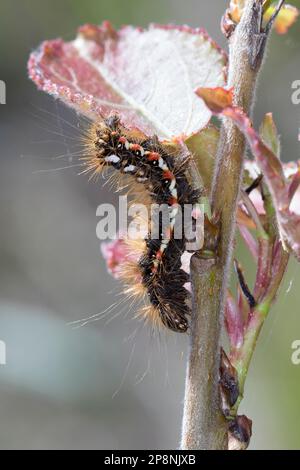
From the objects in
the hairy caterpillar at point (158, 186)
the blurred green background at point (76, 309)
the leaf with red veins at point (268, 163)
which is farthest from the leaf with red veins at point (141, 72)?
the blurred green background at point (76, 309)

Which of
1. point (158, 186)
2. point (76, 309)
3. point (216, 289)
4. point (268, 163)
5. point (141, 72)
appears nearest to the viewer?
point (268, 163)

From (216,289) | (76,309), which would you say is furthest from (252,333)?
(76,309)

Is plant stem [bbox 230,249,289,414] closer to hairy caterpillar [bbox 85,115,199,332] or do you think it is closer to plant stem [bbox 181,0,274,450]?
plant stem [bbox 181,0,274,450]

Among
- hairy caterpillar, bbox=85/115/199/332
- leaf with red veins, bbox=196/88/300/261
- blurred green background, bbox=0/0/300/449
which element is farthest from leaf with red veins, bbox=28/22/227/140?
blurred green background, bbox=0/0/300/449

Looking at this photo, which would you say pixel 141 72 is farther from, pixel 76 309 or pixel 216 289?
pixel 76 309

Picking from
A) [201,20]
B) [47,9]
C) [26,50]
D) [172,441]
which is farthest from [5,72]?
[172,441]
